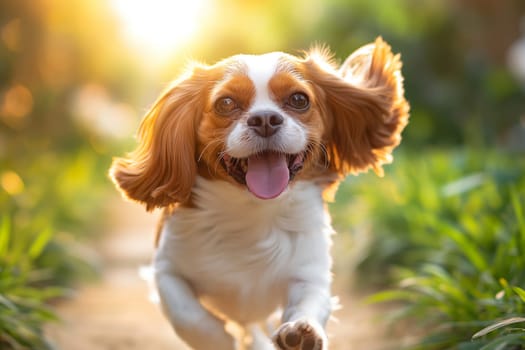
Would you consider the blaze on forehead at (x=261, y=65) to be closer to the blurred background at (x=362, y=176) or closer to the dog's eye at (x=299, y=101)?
the dog's eye at (x=299, y=101)

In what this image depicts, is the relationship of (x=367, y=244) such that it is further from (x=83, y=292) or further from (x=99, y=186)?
(x=99, y=186)

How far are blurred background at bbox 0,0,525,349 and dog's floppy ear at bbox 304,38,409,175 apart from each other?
0.75 m

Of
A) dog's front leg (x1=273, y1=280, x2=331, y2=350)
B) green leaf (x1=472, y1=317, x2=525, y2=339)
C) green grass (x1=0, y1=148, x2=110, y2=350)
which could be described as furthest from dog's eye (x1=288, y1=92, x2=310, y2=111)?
green grass (x1=0, y1=148, x2=110, y2=350)

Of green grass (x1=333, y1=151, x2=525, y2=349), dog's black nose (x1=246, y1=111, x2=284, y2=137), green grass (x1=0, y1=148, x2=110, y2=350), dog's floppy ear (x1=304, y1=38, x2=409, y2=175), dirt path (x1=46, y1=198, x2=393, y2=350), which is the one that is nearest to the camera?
dog's black nose (x1=246, y1=111, x2=284, y2=137)

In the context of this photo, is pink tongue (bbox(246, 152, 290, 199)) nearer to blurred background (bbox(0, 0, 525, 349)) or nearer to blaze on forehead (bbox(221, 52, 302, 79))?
blaze on forehead (bbox(221, 52, 302, 79))

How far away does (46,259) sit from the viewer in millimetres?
6395

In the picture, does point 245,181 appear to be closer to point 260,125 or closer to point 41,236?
point 260,125

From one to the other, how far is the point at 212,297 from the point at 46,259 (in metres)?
3.18

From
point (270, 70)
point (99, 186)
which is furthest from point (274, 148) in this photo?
point (99, 186)

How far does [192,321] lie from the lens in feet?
11.1

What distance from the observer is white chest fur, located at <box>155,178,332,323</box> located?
348 cm

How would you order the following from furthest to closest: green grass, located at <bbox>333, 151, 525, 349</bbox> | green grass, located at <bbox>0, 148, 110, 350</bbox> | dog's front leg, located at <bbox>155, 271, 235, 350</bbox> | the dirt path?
the dirt path, green grass, located at <bbox>0, 148, 110, 350</bbox>, green grass, located at <bbox>333, 151, 525, 349</bbox>, dog's front leg, located at <bbox>155, 271, 235, 350</bbox>

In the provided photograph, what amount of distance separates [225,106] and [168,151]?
0.39 meters

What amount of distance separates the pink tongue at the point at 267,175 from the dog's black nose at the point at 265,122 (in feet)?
0.52
